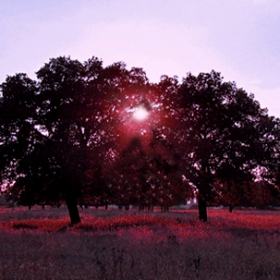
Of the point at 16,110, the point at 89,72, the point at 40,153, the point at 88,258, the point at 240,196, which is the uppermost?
the point at 89,72

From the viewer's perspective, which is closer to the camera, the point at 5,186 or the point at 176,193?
the point at 5,186

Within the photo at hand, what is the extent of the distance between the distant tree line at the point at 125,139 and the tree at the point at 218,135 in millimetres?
79

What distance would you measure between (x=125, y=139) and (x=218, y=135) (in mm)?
8704

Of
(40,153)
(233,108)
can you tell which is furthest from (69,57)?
(233,108)

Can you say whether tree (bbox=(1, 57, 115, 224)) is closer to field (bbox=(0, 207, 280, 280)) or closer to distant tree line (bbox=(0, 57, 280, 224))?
distant tree line (bbox=(0, 57, 280, 224))

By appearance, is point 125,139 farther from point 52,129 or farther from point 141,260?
point 141,260

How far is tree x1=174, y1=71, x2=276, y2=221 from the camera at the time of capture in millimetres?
27672

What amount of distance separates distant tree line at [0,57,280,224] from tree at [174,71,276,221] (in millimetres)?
79

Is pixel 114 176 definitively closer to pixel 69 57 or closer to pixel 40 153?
pixel 40 153

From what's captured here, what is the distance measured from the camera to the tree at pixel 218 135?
1089 inches

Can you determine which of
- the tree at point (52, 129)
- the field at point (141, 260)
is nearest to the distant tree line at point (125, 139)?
the tree at point (52, 129)

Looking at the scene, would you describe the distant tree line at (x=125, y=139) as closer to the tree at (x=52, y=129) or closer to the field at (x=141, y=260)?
the tree at (x=52, y=129)

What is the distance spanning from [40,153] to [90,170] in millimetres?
3265

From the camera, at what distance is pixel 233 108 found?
Result: 29.2 meters
